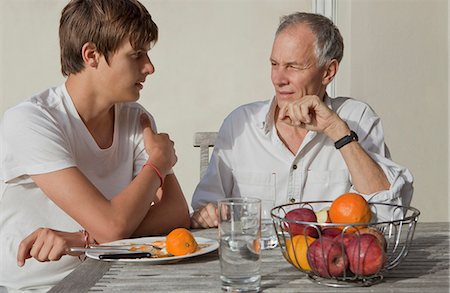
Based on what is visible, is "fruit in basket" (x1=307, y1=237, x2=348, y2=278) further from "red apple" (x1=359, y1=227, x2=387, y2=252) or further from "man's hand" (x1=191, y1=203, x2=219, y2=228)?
"man's hand" (x1=191, y1=203, x2=219, y2=228)

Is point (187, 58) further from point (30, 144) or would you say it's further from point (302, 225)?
point (302, 225)

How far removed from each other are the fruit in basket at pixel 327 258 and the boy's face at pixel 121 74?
3.30 ft

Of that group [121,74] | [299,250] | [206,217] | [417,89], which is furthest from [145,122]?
[417,89]

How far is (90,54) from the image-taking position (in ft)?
7.05

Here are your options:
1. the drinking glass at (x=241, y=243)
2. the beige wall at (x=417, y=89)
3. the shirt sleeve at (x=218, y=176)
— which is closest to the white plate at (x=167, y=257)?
the drinking glass at (x=241, y=243)

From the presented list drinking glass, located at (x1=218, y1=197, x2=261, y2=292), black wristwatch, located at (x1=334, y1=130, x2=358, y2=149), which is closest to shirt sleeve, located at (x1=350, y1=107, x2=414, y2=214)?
black wristwatch, located at (x1=334, y1=130, x2=358, y2=149)

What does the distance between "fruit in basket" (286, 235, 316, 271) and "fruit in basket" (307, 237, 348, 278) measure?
33mm

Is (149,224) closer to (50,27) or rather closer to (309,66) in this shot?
(309,66)

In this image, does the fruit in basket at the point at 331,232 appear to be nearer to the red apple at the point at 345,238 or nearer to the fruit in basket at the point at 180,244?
the red apple at the point at 345,238

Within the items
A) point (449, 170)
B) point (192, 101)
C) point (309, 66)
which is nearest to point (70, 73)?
point (309, 66)

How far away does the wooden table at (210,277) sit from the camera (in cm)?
133

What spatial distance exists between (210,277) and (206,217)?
0.63 metres

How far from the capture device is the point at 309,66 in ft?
7.82

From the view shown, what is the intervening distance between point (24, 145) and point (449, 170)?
2.54 meters
